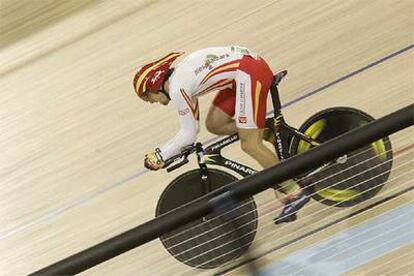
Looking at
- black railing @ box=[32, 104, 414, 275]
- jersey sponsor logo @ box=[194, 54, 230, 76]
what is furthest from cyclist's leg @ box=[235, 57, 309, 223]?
black railing @ box=[32, 104, 414, 275]

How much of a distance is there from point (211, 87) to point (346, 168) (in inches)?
25.9

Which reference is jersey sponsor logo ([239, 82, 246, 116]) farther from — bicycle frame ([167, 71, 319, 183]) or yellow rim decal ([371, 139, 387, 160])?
yellow rim decal ([371, 139, 387, 160])

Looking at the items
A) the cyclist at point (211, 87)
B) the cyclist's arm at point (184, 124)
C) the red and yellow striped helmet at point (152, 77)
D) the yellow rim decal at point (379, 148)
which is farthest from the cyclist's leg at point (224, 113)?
the yellow rim decal at point (379, 148)

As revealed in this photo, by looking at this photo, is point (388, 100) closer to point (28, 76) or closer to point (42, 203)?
point (42, 203)

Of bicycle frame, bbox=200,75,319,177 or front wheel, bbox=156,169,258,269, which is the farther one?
bicycle frame, bbox=200,75,319,177

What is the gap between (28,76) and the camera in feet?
13.4

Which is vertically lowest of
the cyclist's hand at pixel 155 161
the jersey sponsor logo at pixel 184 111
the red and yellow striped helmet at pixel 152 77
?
the cyclist's hand at pixel 155 161

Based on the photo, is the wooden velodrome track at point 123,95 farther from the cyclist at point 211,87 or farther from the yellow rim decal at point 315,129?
the cyclist at point 211,87

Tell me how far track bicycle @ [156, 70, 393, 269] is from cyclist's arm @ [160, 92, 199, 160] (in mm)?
37

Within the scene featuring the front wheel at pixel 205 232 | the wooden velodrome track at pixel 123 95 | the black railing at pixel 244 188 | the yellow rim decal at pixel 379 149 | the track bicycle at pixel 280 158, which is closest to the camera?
the black railing at pixel 244 188

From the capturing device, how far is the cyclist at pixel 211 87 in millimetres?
2779

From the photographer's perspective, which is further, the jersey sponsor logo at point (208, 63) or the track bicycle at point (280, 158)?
the jersey sponsor logo at point (208, 63)

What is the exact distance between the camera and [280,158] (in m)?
2.93

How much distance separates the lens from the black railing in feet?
5.62
